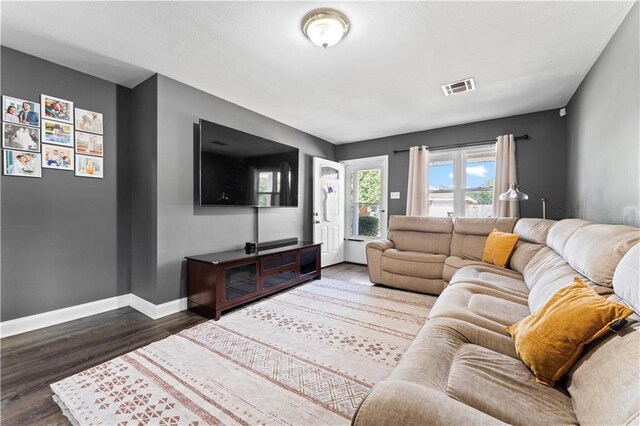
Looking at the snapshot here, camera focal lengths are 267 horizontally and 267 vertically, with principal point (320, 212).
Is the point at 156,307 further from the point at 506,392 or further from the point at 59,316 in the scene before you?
the point at 506,392

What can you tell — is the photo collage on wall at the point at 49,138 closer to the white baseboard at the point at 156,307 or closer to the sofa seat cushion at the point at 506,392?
the white baseboard at the point at 156,307

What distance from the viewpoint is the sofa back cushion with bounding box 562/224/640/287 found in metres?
1.21

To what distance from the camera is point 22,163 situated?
2318mm

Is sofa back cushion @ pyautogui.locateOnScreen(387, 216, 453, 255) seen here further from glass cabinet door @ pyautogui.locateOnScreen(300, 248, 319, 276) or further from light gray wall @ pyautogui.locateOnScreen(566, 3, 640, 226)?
light gray wall @ pyautogui.locateOnScreen(566, 3, 640, 226)

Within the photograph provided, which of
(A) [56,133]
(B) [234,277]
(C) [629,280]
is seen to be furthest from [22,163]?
(C) [629,280]

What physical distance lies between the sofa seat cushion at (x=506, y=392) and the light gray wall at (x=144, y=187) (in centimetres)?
276

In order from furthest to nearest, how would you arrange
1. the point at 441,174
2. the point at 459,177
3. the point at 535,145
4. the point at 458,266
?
the point at 441,174 < the point at 459,177 < the point at 535,145 < the point at 458,266

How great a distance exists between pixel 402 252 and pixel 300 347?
214 cm

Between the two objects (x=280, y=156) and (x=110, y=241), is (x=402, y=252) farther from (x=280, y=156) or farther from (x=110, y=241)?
(x=110, y=241)

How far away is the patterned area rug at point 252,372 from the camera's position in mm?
1414

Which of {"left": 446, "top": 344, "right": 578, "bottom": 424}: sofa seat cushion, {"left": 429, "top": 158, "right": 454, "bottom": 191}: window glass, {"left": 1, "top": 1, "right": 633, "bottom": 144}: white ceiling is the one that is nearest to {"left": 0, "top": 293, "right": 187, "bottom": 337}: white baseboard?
{"left": 1, "top": 1, "right": 633, "bottom": 144}: white ceiling

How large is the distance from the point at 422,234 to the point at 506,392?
309cm

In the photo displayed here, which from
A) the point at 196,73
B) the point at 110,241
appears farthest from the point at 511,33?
the point at 110,241

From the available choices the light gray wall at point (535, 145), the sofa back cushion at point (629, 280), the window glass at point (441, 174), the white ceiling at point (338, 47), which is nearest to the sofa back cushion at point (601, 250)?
the sofa back cushion at point (629, 280)
